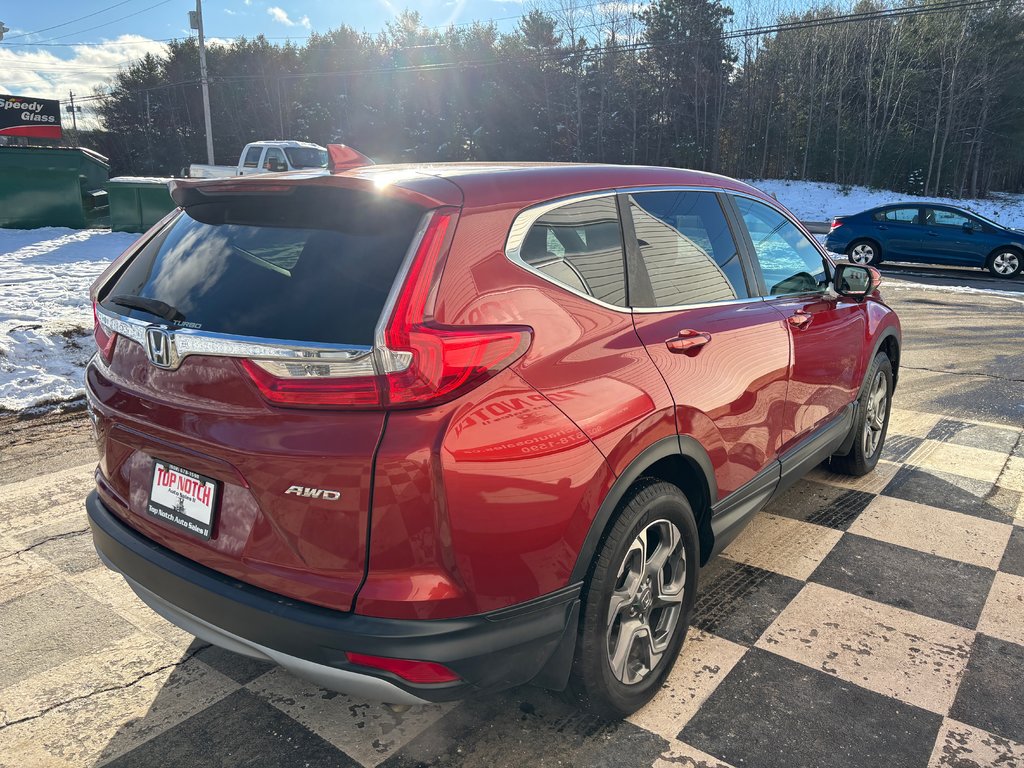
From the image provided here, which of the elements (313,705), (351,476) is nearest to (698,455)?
(351,476)

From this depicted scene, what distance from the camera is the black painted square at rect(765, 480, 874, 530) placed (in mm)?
3973

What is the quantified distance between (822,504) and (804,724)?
2.00 metres

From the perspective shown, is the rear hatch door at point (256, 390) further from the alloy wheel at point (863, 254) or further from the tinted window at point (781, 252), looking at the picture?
the alloy wheel at point (863, 254)

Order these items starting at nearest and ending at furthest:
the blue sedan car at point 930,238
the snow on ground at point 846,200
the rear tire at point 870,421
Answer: the rear tire at point 870,421, the blue sedan car at point 930,238, the snow on ground at point 846,200

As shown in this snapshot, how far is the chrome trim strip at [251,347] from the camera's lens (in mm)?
1764

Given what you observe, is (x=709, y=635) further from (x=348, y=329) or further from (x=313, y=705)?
(x=348, y=329)

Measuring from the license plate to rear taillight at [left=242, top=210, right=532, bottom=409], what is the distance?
0.37m

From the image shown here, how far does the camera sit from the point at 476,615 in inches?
73.2

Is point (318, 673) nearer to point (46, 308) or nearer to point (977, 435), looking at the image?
point (977, 435)

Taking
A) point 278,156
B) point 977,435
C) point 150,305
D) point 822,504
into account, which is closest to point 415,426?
point 150,305

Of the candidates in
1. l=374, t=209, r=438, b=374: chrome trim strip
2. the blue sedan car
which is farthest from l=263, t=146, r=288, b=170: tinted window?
l=374, t=209, r=438, b=374: chrome trim strip

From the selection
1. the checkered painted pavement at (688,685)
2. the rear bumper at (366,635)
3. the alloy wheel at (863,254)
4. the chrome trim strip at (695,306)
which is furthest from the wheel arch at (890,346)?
the alloy wheel at (863,254)

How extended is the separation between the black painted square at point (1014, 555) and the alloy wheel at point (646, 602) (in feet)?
6.36

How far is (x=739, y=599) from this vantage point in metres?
3.14
